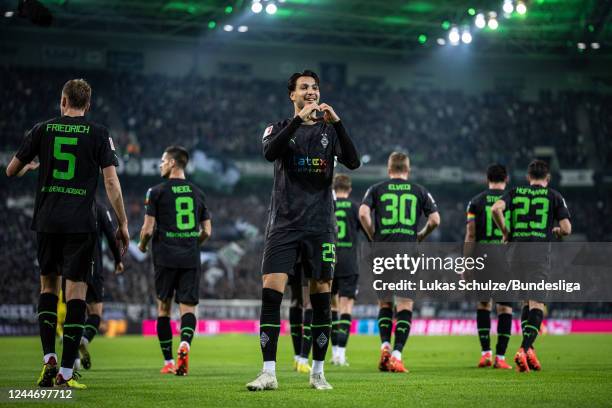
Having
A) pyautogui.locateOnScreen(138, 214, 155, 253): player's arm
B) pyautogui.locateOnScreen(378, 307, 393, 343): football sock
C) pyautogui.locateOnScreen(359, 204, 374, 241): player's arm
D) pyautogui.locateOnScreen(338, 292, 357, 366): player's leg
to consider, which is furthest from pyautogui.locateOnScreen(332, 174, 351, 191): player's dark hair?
pyautogui.locateOnScreen(138, 214, 155, 253): player's arm

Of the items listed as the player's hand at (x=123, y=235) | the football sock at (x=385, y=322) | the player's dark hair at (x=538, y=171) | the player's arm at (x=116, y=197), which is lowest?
the football sock at (x=385, y=322)

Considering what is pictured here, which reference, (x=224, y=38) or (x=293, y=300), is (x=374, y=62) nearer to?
(x=224, y=38)

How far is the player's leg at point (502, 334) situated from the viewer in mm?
10969

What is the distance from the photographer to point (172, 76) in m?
39.9

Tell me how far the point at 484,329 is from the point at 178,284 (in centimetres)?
394

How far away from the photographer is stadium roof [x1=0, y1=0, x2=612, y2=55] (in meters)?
34.2

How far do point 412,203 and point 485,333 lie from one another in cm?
202

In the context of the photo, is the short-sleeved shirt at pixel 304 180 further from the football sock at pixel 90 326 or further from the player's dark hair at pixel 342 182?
the player's dark hair at pixel 342 182

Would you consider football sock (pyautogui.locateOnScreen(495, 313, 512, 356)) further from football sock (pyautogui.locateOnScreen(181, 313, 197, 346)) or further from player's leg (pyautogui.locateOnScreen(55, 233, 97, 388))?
player's leg (pyautogui.locateOnScreen(55, 233, 97, 388))

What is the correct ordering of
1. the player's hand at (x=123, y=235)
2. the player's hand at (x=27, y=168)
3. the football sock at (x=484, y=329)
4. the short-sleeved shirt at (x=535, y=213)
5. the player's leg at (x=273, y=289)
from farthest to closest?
the football sock at (x=484, y=329), the short-sleeved shirt at (x=535, y=213), the player's hand at (x=27, y=168), the player's hand at (x=123, y=235), the player's leg at (x=273, y=289)

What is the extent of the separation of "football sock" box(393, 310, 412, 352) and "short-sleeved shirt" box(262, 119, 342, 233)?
3.39 metres

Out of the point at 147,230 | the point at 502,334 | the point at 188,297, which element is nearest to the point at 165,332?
the point at 188,297

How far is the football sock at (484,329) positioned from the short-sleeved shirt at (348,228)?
1.84 meters

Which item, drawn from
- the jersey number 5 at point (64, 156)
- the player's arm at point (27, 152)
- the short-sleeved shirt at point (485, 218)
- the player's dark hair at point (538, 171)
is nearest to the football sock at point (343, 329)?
the short-sleeved shirt at point (485, 218)
